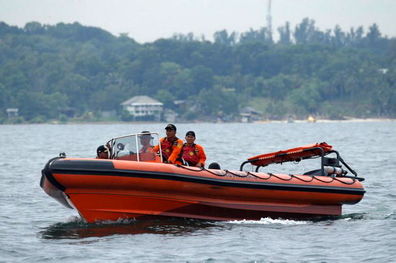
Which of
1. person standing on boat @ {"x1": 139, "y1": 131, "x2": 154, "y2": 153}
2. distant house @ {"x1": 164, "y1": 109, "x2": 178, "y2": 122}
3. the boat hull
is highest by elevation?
person standing on boat @ {"x1": 139, "y1": 131, "x2": 154, "y2": 153}

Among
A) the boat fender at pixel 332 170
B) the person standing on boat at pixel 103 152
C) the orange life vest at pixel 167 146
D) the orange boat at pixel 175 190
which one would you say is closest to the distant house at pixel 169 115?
the boat fender at pixel 332 170

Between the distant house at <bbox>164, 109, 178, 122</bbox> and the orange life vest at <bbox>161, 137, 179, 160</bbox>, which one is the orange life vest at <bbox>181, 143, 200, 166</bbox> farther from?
the distant house at <bbox>164, 109, 178, 122</bbox>

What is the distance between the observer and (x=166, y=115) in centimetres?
15900

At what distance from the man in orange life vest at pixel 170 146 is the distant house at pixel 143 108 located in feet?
460

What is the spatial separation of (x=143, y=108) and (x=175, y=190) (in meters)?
142

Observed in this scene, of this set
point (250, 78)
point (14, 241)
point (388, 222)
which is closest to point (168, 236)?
point (14, 241)

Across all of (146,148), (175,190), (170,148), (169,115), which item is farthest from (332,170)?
(169,115)

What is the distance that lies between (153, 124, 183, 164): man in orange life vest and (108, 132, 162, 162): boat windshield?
0.12 m

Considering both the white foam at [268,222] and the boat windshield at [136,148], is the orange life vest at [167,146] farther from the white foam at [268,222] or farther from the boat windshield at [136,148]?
the white foam at [268,222]

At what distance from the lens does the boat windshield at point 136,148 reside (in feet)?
51.6

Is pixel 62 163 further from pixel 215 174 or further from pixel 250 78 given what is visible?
pixel 250 78

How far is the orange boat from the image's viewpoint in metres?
14.8

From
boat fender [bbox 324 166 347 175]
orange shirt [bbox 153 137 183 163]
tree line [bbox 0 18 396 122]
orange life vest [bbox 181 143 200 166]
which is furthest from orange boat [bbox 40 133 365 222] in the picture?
tree line [bbox 0 18 396 122]

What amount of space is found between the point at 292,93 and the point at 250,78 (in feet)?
33.5
